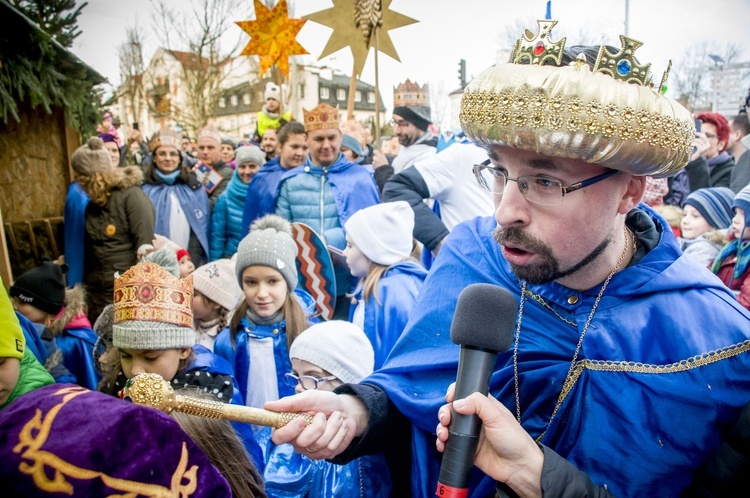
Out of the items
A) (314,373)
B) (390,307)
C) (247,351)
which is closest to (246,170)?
(247,351)

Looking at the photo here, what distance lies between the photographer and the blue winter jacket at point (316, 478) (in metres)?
2.30

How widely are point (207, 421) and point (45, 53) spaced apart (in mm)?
5910

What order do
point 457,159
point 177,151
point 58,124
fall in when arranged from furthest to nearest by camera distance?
point 58,124, point 177,151, point 457,159

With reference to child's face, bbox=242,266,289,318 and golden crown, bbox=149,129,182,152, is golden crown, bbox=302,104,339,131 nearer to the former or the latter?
golden crown, bbox=149,129,182,152

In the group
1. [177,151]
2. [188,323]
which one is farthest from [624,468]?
[177,151]

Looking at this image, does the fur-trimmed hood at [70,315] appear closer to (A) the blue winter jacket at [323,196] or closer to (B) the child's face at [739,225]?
(A) the blue winter jacket at [323,196]

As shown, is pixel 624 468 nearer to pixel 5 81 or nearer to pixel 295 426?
pixel 295 426

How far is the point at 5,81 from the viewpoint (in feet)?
18.4

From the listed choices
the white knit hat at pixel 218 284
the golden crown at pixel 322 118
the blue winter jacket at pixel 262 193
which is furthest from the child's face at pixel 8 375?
the golden crown at pixel 322 118

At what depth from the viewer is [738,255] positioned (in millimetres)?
4184

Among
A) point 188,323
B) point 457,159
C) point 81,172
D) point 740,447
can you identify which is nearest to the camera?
point 740,447

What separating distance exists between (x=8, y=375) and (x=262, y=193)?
151 inches

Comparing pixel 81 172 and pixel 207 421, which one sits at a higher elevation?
pixel 81 172

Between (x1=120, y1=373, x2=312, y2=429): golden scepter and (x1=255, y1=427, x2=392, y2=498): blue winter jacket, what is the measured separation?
3.63ft
